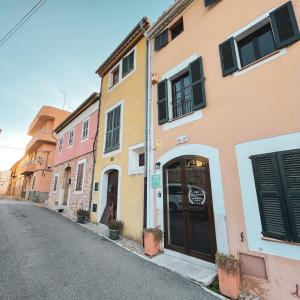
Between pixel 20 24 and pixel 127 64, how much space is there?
436cm

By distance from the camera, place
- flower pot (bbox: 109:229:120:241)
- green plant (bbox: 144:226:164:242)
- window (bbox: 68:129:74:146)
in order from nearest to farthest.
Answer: green plant (bbox: 144:226:164:242) < flower pot (bbox: 109:229:120:241) < window (bbox: 68:129:74:146)

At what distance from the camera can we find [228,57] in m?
4.87

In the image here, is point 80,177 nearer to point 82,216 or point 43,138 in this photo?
point 82,216

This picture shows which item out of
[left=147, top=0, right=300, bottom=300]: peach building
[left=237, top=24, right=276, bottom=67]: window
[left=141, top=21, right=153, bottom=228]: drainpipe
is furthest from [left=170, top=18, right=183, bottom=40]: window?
[left=237, top=24, right=276, bottom=67]: window

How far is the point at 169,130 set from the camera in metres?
6.06

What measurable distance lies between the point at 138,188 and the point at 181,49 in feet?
16.6

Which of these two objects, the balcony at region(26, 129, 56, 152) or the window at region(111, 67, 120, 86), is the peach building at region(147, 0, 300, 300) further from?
the balcony at region(26, 129, 56, 152)

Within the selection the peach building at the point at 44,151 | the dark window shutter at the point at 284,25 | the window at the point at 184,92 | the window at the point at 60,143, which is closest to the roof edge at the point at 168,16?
the window at the point at 184,92

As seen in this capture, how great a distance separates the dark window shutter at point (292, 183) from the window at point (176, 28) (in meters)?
5.89

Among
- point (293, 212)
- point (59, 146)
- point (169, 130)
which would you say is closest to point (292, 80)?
point (293, 212)

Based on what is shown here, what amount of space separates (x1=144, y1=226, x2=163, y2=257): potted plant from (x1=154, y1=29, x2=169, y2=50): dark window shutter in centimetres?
658

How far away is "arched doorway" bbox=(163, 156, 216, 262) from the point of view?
15.0 feet

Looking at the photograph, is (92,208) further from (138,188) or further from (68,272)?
(68,272)

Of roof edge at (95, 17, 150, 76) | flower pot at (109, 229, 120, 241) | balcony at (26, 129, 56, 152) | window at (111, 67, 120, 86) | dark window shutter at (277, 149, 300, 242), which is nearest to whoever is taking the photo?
dark window shutter at (277, 149, 300, 242)
